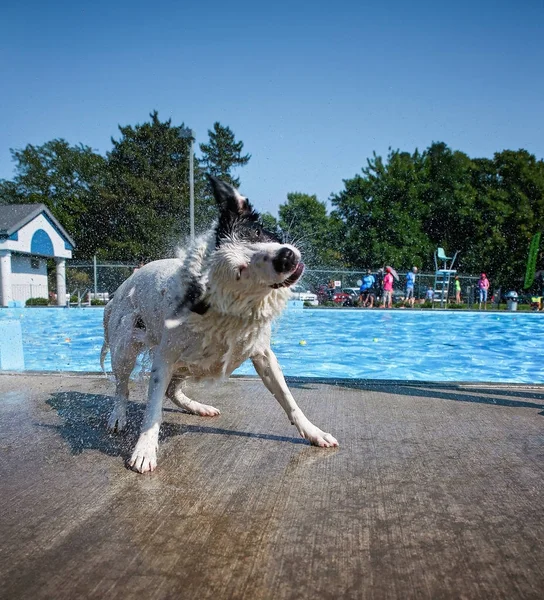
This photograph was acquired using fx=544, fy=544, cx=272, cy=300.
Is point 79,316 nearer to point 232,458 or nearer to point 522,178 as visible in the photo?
point 232,458

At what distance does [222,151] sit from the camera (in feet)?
124

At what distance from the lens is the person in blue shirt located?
26391 millimetres

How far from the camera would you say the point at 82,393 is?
5.11m

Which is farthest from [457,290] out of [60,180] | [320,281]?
[60,180]

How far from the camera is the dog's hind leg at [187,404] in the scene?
4.35 m

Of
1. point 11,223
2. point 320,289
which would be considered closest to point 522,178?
point 320,289

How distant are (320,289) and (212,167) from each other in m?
11.3

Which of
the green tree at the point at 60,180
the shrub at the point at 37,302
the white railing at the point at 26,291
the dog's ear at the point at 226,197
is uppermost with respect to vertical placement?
the green tree at the point at 60,180

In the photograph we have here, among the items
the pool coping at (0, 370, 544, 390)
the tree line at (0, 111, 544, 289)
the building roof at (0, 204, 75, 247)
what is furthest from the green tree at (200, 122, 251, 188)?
the pool coping at (0, 370, 544, 390)

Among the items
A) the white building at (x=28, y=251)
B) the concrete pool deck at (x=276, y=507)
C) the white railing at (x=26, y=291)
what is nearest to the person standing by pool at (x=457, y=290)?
the white building at (x=28, y=251)

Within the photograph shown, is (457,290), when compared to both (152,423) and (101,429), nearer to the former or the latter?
(101,429)

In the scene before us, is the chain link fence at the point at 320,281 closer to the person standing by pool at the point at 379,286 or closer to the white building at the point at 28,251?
the white building at the point at 28,251

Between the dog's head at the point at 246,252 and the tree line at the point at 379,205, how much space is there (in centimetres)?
3710

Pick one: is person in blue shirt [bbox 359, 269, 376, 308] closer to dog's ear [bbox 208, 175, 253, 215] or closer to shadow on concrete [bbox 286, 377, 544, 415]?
shadow on concrete [bbox 286, 377, 544, 415]
